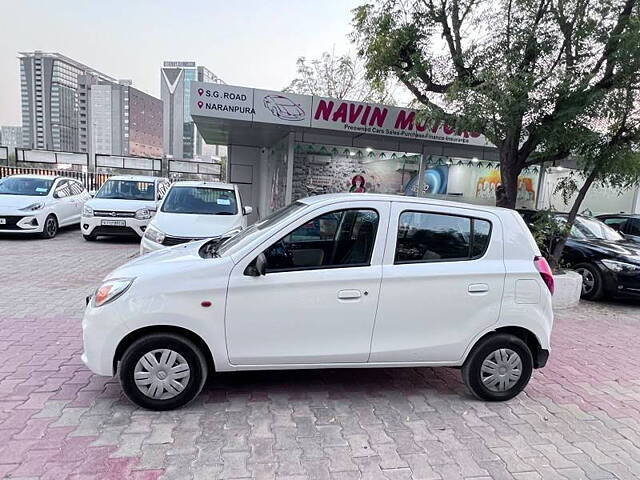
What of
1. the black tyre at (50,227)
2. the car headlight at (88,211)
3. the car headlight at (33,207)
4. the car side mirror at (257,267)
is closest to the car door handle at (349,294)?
the car side mirror at (257,267)

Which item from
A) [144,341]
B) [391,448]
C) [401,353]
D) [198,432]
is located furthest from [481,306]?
[144,341]

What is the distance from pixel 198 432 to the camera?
9.37 feet

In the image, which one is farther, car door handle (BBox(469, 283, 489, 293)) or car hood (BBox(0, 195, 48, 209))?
car hood (BBox(0, 195, 48, 209))

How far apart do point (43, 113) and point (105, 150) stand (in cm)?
655

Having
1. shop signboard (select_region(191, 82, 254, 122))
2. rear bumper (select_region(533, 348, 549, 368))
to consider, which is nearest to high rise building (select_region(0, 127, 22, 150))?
shop signboard (select_region(191, 82, 254, 122))

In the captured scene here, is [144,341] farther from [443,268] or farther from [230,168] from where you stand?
[230,168]

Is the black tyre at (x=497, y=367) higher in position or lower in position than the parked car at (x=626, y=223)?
lower

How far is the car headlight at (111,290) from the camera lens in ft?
9.71

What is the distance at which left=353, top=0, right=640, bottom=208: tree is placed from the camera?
6.42m

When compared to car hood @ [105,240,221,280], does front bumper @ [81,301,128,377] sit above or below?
below

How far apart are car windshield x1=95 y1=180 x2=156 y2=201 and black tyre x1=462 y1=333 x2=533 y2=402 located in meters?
9.52

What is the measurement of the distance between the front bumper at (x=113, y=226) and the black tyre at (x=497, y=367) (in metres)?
8.49

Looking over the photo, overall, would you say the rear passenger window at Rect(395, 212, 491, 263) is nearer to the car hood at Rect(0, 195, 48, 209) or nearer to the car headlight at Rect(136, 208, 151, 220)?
the car headlight at Rect(136, 208, 151, 220)

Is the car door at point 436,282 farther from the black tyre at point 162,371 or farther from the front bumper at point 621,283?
the front bumper at point 621,283
